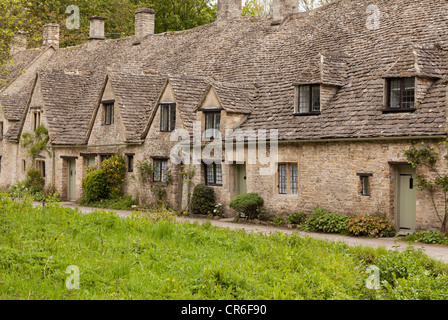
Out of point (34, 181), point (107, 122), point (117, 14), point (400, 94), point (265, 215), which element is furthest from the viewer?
point (117, 14)

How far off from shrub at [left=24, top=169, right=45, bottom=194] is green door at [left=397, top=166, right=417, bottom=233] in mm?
21741

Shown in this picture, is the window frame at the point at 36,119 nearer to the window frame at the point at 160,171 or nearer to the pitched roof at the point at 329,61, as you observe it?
the pitched roof at the point at 329,61

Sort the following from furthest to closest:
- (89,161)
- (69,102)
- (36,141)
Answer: (69,102) → (36,141) → (89,161)

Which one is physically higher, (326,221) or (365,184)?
(365,184)

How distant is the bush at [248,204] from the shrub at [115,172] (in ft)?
25.9

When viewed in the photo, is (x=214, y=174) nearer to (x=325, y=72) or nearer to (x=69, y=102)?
(x=325, y=72)

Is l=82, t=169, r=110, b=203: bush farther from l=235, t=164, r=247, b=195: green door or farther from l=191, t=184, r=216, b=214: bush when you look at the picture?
l=235, t=164, r=247, b=195: green door

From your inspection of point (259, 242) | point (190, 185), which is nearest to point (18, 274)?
point (259, 242)

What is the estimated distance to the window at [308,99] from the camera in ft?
75.4

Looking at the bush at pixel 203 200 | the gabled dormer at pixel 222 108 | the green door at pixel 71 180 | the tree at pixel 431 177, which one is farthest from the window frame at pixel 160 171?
the tree at pixel 431 177

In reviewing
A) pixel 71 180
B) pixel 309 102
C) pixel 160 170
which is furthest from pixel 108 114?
pixel 309 102

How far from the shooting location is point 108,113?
31.3 m

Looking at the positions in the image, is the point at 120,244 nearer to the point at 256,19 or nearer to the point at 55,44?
the point at 256,19

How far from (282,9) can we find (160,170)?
35.3ft
